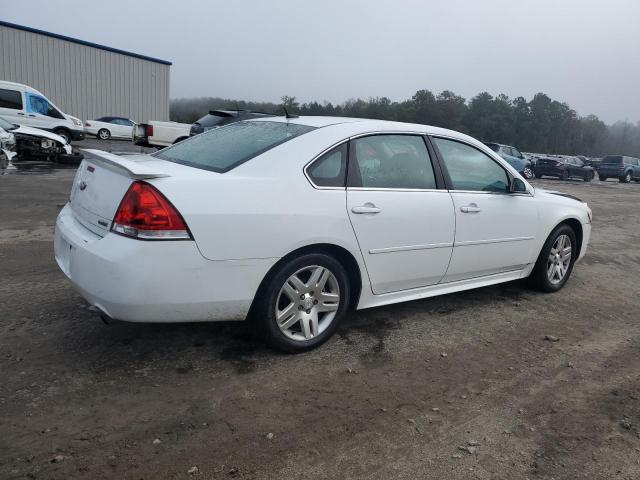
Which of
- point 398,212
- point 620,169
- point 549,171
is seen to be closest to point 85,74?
point 549,171

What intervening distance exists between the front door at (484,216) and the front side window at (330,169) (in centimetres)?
101

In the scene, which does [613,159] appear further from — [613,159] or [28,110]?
[28,110]

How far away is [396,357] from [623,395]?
4.48 feet

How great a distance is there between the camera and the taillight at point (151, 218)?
9.25 ft

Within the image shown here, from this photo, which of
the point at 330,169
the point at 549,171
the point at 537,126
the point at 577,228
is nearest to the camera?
the point at 330,169

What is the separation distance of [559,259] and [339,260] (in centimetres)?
273

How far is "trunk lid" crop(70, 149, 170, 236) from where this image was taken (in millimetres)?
2975

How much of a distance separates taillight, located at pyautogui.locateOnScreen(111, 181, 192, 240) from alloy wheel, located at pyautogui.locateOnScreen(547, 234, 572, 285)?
3622mm

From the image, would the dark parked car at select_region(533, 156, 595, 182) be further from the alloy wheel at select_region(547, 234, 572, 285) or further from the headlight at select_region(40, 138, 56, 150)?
the alloy wheel at select_region(547, 234, 572, 285)

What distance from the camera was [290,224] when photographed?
3150 millimetres

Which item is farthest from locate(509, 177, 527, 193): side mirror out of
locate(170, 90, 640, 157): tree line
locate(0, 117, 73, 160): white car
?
locate(170, 90, 640, 157): tree line

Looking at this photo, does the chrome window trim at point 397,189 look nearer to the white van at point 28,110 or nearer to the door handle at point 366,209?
the door handle at point 366,209

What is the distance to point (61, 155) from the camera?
15070 mm

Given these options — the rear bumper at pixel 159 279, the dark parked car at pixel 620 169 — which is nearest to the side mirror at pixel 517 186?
the rear bumper at pixel 159 279
